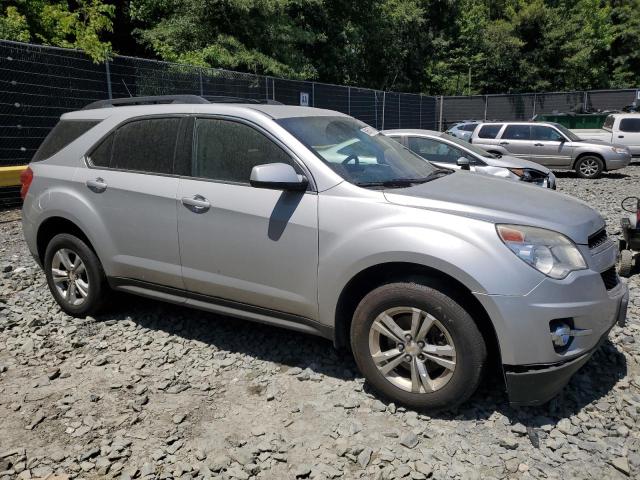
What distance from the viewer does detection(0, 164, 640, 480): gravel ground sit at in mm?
2689

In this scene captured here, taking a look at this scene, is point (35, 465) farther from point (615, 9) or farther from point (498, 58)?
point (615, 9)

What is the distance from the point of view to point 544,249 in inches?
109

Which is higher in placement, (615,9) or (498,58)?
(615,9)

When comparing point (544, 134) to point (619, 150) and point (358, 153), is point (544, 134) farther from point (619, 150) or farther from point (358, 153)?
point (358, 153)

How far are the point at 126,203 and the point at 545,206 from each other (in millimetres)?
2847

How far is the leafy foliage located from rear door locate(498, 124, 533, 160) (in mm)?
7283

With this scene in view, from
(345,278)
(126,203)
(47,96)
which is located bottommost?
(345,278)

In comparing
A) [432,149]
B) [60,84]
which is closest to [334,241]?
[432,149]

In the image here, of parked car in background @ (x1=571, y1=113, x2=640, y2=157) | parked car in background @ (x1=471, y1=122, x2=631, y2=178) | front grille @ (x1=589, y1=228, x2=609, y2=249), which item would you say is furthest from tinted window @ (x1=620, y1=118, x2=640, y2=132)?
front grille @ (x1=589, y1=228, x2=609, y2=249)

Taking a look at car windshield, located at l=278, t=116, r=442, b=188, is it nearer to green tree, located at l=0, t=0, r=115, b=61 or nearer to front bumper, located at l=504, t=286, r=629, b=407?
front bumper, located at l=504, t=286, r=629, b=407

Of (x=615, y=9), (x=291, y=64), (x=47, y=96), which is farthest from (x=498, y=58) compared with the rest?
(x=47, y=96)

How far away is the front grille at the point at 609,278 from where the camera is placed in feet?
9.79

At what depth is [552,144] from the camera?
15.1m

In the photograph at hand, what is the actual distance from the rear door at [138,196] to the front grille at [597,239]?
2612mm
